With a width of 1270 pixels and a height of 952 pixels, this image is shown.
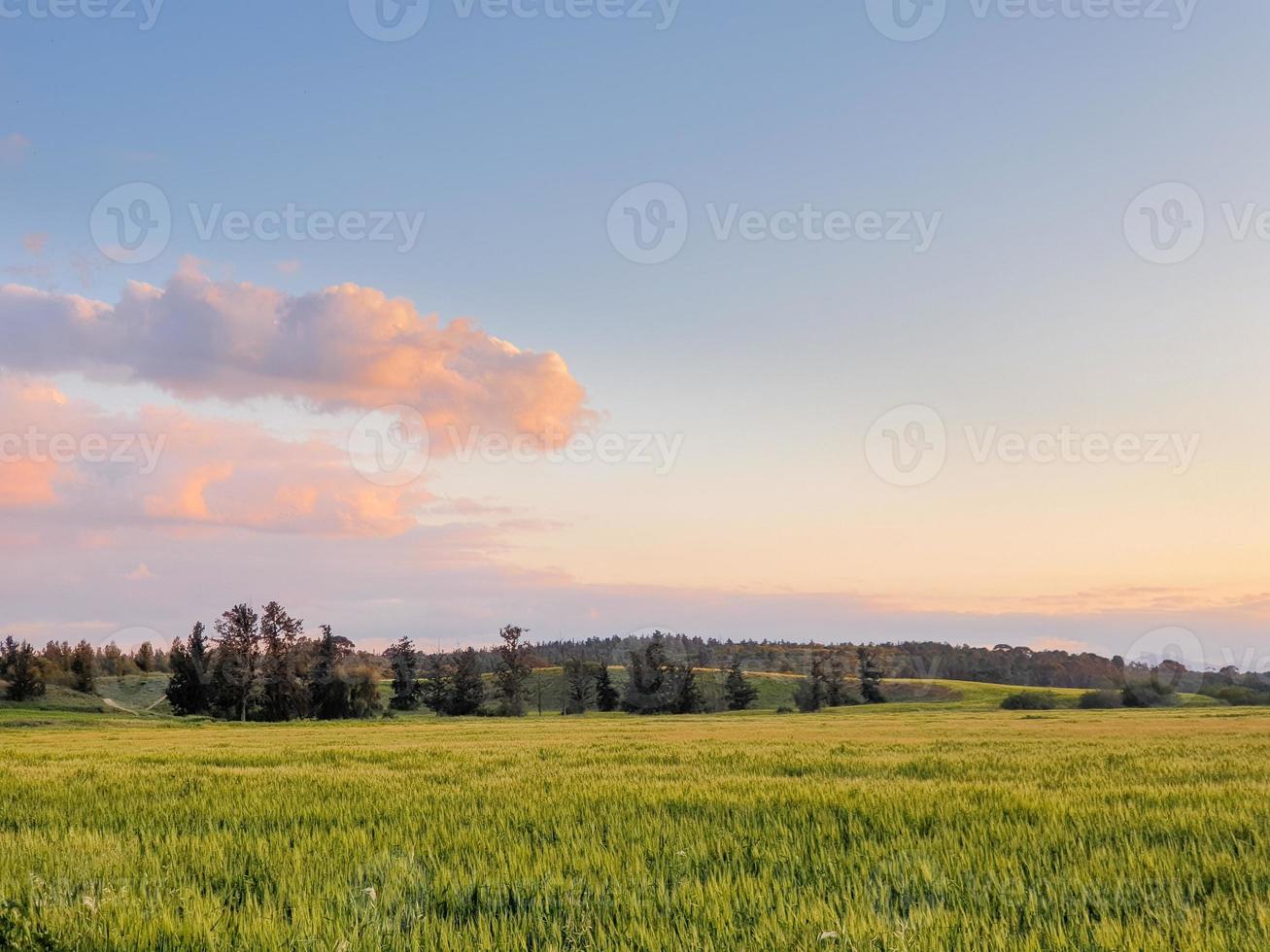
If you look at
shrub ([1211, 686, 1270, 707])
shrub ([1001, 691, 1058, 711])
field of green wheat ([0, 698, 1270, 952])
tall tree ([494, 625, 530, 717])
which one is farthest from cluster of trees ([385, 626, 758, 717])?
field of green wheat ([0, 698, 1270, 952])

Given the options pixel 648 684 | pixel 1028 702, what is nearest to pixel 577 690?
pixel 648 684

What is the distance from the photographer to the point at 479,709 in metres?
118

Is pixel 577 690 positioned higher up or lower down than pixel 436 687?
lower down

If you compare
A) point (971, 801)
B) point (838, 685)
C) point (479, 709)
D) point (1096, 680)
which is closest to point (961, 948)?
point (971, 801)

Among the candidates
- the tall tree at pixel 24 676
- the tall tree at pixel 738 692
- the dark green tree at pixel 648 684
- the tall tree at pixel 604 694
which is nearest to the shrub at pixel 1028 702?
the tall tree at pixel 738 692

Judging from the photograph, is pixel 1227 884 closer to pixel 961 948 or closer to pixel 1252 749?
pixel 961 948

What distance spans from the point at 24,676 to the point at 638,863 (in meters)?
136

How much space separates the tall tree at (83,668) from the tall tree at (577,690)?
68622 mm

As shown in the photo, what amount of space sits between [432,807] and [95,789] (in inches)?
238

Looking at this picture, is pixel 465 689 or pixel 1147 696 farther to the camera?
pixel 465 689

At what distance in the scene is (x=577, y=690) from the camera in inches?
5039

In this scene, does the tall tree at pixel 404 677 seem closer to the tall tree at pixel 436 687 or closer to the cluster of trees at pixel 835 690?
the tall tree at pixel 436 687

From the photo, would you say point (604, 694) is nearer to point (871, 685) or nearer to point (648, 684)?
point (648, 684)

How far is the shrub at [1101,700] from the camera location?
104 meters
